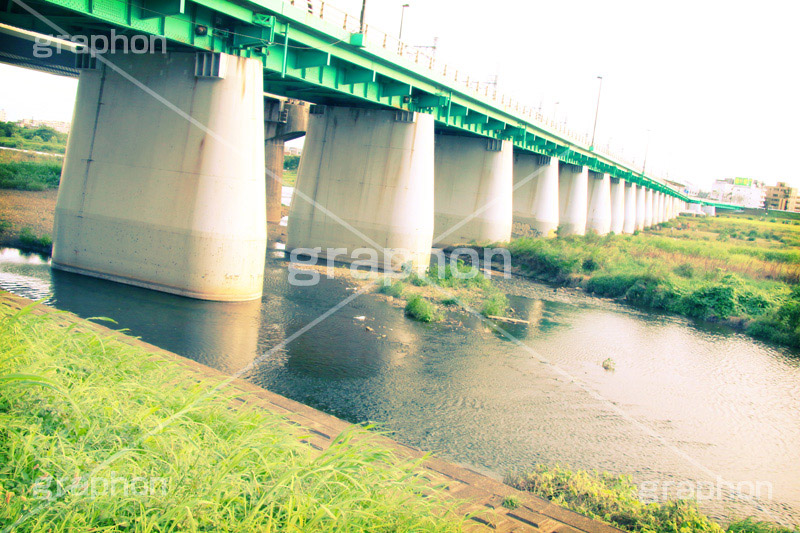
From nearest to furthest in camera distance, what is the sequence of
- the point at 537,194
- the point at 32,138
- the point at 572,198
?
the point at 537,194
the point at 572,198
the point at 32,138

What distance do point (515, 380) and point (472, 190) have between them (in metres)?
27.3

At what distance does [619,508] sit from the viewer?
21.6 feet

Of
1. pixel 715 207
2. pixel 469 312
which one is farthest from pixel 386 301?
pixel 715 207

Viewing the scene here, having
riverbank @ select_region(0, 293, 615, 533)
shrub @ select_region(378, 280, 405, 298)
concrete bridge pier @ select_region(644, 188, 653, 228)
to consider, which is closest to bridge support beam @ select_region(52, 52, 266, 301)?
shrub @ select_region(378, 280, 405, 298)

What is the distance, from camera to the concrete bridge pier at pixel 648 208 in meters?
103

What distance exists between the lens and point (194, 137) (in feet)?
56.4

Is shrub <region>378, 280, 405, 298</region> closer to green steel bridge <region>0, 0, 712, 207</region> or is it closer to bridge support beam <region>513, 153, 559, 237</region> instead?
green steel bridge <region>0, 0, 712, 207</region>

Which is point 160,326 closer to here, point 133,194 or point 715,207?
point 133,194

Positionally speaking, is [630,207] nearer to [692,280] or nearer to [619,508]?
[692,280]

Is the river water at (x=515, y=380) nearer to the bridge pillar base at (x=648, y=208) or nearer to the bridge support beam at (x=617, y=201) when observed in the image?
the bridge support beam at (x=617, y=201)

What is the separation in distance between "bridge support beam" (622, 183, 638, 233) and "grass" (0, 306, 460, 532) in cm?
8626

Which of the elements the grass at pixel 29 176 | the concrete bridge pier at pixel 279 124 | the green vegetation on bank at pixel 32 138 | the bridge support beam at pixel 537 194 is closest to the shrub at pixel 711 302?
the bridge support beam at pixel 537 194

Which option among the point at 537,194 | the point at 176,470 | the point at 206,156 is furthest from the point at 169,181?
the point at 537,194

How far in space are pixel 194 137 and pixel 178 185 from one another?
4.94 ft
